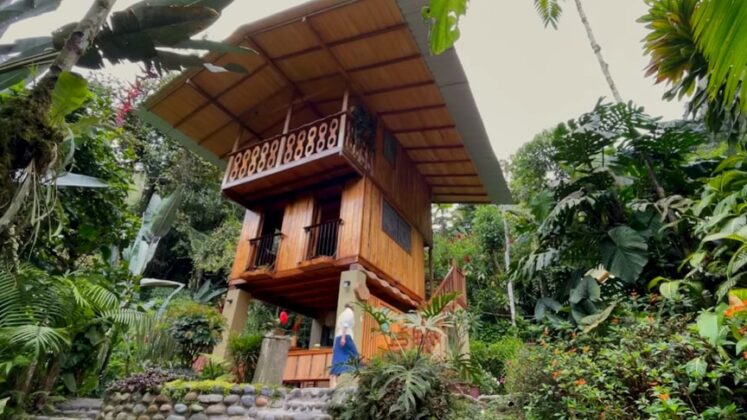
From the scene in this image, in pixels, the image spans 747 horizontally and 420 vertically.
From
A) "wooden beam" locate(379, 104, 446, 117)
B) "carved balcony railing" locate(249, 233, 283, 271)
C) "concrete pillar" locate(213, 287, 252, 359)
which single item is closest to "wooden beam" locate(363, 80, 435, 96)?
"wooden beam" locate(379, 104, 446, 117)

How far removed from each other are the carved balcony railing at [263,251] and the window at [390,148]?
11.2 feet

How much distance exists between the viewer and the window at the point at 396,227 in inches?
364

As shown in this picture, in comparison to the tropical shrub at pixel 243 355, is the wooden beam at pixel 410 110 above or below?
above

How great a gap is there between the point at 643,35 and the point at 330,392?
→ 6.50 metres

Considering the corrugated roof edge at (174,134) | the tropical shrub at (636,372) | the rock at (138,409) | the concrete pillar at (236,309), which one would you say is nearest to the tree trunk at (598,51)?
the tropical shrub at (636,372)

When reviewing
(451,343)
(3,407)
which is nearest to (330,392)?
(451,343)

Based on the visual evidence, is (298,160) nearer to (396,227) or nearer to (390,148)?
(390,148)

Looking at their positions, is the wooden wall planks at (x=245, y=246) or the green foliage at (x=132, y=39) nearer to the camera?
the green foliage at (x=132, y=39)

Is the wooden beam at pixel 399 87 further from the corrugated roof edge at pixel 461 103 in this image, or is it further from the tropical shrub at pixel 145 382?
the tropical shrub at pixel 145 382

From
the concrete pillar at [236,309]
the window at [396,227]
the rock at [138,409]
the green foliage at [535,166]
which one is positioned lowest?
the rock at [138,409]

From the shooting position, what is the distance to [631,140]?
575 cm

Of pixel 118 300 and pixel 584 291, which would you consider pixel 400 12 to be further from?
pixel 118 300

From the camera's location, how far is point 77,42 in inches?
78.3

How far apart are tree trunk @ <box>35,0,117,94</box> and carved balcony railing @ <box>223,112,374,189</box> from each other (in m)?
5.80
